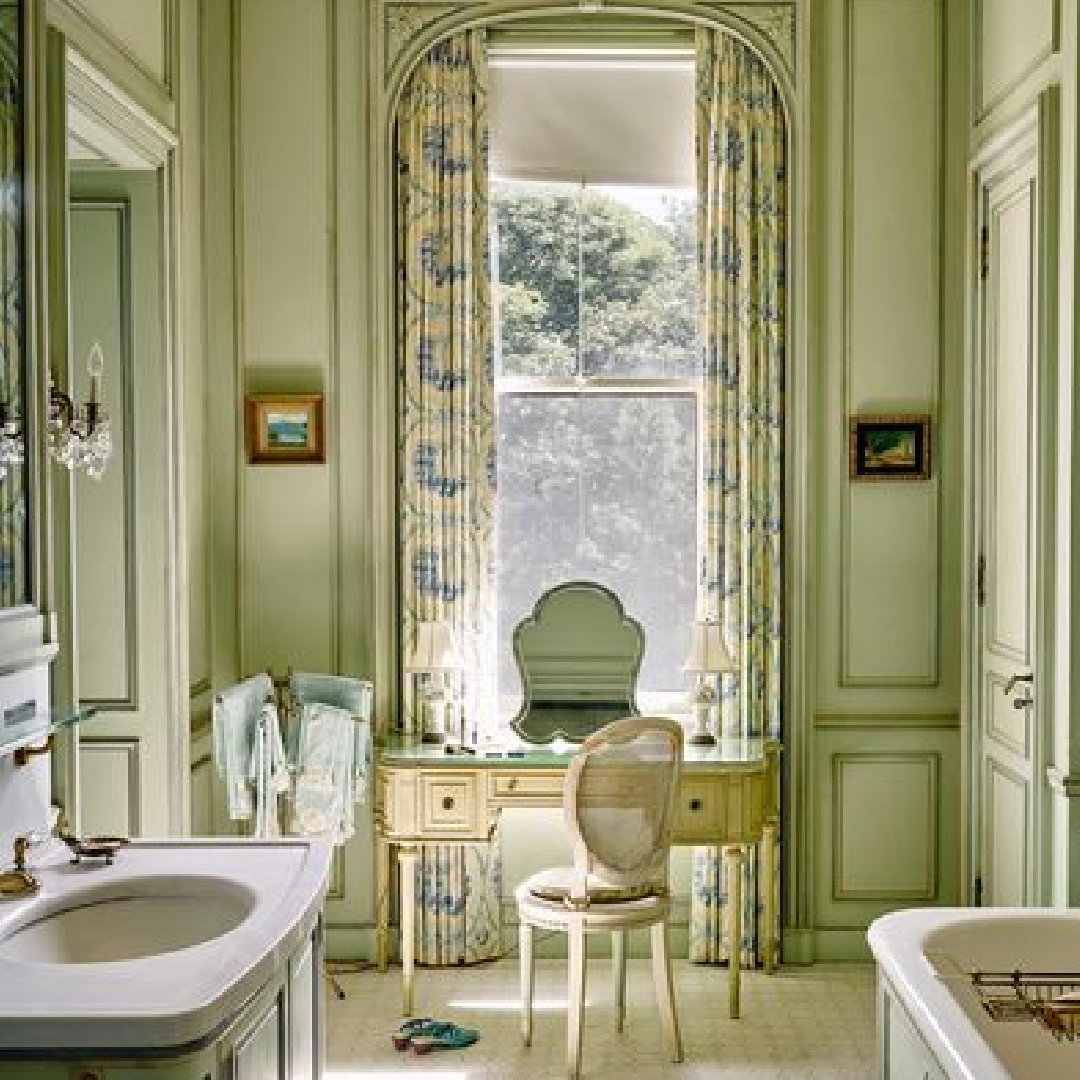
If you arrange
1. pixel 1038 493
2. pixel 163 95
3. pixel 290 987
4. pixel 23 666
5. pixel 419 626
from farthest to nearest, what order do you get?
pixel 419 626
pixel 163 95
pixel 1038 493
pixel 23 666
pixel 290 987

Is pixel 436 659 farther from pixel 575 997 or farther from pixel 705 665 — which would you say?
pixel 575 997

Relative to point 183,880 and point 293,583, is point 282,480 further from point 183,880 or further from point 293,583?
point 183,880

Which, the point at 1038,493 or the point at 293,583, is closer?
the point at 1038,493

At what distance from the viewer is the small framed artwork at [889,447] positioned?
4.56 m

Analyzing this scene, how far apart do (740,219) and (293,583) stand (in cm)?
172

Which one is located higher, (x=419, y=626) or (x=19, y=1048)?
(x=419, y=626)

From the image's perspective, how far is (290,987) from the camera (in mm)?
2391

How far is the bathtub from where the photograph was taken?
211 centimetres

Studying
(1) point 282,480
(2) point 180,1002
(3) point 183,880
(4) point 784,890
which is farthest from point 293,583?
(2) point 180,1002

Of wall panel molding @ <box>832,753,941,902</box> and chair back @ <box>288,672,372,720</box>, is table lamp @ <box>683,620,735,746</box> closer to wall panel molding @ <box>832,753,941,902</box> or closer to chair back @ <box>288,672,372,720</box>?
wall panel molding @ <box>832,753,941,902</box>

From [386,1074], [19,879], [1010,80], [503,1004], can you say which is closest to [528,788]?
[503,1004]

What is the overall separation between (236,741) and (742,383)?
1810mm

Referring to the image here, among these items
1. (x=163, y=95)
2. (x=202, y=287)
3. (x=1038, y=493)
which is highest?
(x=163, y=95)

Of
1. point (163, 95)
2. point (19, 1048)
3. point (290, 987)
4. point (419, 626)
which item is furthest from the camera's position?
point (419, 626)
